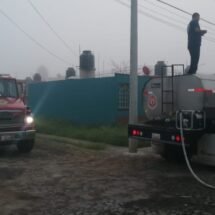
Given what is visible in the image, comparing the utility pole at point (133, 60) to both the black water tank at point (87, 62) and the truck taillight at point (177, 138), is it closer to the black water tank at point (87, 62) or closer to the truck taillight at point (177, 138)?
the truck taillight at point (177, 138)

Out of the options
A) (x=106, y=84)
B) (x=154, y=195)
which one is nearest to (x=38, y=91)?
(x=106, y=84)

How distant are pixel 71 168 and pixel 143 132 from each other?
6.58 feet

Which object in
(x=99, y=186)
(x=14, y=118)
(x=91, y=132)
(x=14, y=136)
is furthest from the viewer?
(x=91, y=132)

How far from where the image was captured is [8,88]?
13477 mm

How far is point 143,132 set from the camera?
10836 millimetres

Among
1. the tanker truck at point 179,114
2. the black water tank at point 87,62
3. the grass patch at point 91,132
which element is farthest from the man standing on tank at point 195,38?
the black water tank at point 87,62

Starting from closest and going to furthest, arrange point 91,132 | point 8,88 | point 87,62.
A: 1. point 8,88
2. point 91,132
3. point 87,62

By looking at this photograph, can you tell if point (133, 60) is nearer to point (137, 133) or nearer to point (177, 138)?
point (137, 133)

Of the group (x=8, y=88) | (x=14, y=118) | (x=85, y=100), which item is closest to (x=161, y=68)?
(x=14, y=118)

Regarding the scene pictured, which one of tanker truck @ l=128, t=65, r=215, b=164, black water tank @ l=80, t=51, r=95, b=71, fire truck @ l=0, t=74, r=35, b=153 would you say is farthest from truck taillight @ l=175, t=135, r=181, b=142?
black water tank @ l=80, t=51, r=95, b=71

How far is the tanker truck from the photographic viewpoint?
9773 millimetres

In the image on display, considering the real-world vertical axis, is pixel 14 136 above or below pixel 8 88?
below

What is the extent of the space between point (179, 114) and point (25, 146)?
536cm

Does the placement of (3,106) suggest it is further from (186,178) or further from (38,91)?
(38,91)
